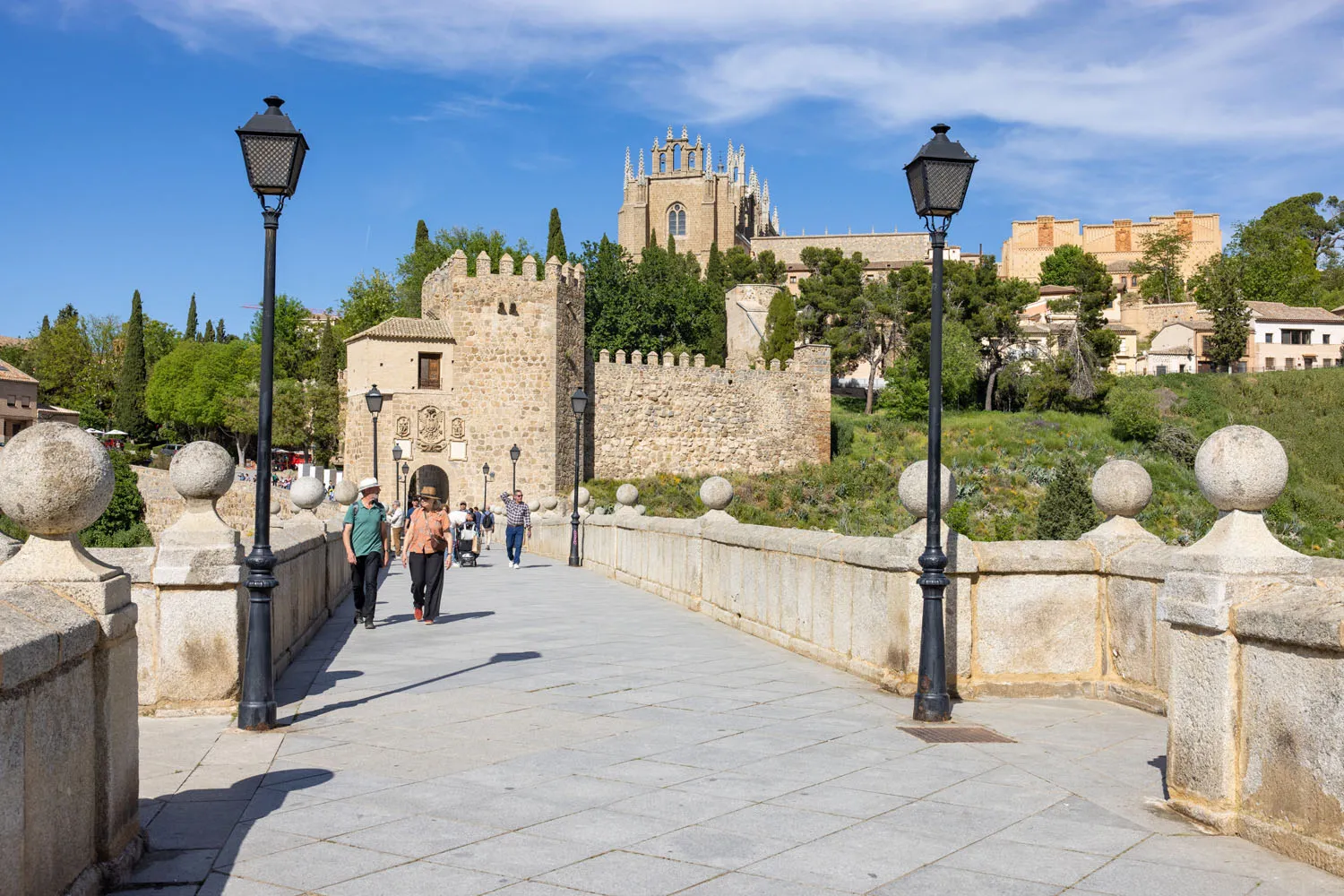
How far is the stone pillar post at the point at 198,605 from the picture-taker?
626cm

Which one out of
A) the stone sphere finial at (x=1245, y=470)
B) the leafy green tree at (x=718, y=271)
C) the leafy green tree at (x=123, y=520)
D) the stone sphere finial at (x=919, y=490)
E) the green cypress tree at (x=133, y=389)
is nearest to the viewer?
the stone sphere finial at (x=1245, y=470)

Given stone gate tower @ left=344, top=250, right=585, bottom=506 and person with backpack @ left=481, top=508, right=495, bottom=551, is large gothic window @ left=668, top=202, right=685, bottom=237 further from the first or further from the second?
person with backpack @ left=481, top=508, right=495, bottom=551

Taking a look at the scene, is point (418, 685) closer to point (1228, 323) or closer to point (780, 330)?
point (780, 330)

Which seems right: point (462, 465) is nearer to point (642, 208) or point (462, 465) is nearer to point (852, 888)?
point (852, 888)

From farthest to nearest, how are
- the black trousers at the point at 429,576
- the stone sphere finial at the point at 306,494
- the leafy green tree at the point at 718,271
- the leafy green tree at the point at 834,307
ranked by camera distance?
the leafy green tree at the point at 718,271 → the leafy green tree at the point at 834,307 → the stone sphere finial at the point at 306,494 → the black trousers at the point at 429,576

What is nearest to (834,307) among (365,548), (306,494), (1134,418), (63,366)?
(1134,418)

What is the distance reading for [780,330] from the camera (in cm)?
6347

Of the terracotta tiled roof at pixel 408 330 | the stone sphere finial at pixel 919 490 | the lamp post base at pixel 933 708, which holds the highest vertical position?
the terracotta tiled roof at pixel 408 330

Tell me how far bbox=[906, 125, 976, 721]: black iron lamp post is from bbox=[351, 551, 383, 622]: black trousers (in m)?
6.08

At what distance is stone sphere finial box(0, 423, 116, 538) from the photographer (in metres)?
3.72

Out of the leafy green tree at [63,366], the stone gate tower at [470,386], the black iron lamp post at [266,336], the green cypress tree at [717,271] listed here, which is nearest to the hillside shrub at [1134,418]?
the green cypress tree at [717,271]

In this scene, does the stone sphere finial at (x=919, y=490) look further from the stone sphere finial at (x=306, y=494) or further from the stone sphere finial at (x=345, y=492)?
the stone sphere finial at (x=345, y=492)

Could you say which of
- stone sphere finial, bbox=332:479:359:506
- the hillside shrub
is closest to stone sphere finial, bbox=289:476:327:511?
stone sphere finial, bbox=332:479:359:506

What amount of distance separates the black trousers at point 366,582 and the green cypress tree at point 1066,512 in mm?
24814
